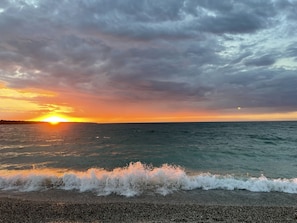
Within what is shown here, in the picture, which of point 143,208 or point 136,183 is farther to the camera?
point 136,183

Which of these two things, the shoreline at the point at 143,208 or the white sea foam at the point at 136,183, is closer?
the shoreline at the point at 143,208

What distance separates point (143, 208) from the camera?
870cm

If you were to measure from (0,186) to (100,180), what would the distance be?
5426 mm

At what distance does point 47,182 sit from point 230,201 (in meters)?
9.64

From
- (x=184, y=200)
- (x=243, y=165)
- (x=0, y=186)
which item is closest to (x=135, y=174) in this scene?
(x=184, y=200)

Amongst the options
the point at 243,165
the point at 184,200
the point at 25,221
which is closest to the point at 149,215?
the point at 184,200

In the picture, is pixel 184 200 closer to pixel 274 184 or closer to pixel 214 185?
pixel 214 185

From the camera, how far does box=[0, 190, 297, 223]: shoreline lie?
301 inches

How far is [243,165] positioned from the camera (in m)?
19.5

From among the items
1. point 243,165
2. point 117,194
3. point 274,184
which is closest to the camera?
point 117,194

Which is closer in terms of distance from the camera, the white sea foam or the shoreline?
the shoreline

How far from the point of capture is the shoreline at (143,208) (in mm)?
7637

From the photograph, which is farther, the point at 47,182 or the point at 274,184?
the point at 47,182

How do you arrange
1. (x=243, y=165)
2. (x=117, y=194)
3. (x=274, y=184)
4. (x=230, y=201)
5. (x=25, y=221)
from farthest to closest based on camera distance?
(x=243, y=165)
(x=274, y=184)
(x=117, y=194)
(x=230, y=201)
(x=25, y=221)
